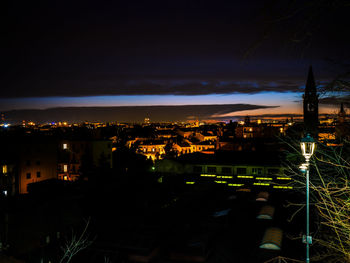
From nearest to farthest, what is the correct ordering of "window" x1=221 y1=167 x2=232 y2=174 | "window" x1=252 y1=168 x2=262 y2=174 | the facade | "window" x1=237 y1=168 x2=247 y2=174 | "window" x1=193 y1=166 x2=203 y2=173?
"window" x1=252 y1=168 x2=262 y2=174
"window" x1=237 y1=168 x2=247 y2=174
"window" x1=221 y1=167 x2=232 y2=174
"window" x1=193 y1=166 x2=203 y2=173
the facade

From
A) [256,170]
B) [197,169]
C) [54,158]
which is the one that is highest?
[54,158]

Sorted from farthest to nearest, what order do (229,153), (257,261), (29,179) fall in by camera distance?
(229,153), (29,179), (257,261)

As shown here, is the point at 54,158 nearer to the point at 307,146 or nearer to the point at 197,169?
the point at 197,169

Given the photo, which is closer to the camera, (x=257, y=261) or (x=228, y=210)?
(x=257, y=261)

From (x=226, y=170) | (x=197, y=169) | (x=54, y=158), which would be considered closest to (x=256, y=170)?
(x=226, y=170)

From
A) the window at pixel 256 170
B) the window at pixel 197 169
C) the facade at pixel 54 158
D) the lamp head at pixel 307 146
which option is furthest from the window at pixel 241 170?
the lamp head at pixel 307 146

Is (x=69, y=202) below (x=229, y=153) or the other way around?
below

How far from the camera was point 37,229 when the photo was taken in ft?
47.2

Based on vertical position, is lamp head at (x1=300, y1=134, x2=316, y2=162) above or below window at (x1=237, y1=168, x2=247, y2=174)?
above

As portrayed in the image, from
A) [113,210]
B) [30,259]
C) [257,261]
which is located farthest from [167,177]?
[257,261]

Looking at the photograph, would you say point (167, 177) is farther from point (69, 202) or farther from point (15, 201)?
point (15, 201)

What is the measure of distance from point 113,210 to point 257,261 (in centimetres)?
1192

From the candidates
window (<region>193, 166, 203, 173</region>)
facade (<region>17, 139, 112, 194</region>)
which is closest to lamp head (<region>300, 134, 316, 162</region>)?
window (<region>193, 166, 203, 173</region>)

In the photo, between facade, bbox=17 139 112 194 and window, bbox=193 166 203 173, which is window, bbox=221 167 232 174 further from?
facade, bbox=17 139 112 194
